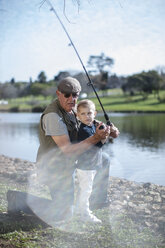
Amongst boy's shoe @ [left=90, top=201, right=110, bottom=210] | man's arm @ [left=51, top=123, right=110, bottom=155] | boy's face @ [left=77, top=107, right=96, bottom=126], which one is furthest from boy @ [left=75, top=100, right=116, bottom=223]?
boy's shoe @ [left=90, top=201, right=110, bottom=210]

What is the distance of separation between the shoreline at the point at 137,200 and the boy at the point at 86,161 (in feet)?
1.62

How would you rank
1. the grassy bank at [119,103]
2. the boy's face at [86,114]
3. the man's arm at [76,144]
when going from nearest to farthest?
the man's arm at [76,144] → the boy's face at [86,114] → the grassy bank at [119,103]

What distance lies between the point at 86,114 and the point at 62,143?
15.3 inches

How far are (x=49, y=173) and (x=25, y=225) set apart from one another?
523 mm

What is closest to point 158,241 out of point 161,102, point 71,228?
point 71,228

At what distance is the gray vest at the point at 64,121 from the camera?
3072 millimetres

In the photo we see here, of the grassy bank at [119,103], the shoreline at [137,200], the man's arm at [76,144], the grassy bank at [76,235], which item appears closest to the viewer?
the grassy bank at [76,235]

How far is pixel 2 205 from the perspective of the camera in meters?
3.69

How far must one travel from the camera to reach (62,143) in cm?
300

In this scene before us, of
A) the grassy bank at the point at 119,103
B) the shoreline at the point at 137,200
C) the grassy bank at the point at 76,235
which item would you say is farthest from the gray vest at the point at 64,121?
the grassy bank at the point at 119,103

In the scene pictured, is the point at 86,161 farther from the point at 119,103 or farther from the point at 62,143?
the point at 119,103

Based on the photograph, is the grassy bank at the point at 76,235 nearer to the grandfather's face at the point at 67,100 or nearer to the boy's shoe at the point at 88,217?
the boy's shoe at the point at 88,217

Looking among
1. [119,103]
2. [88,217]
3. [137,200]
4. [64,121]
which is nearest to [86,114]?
[64,121]

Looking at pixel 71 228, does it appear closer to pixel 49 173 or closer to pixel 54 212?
pixel 54 212
